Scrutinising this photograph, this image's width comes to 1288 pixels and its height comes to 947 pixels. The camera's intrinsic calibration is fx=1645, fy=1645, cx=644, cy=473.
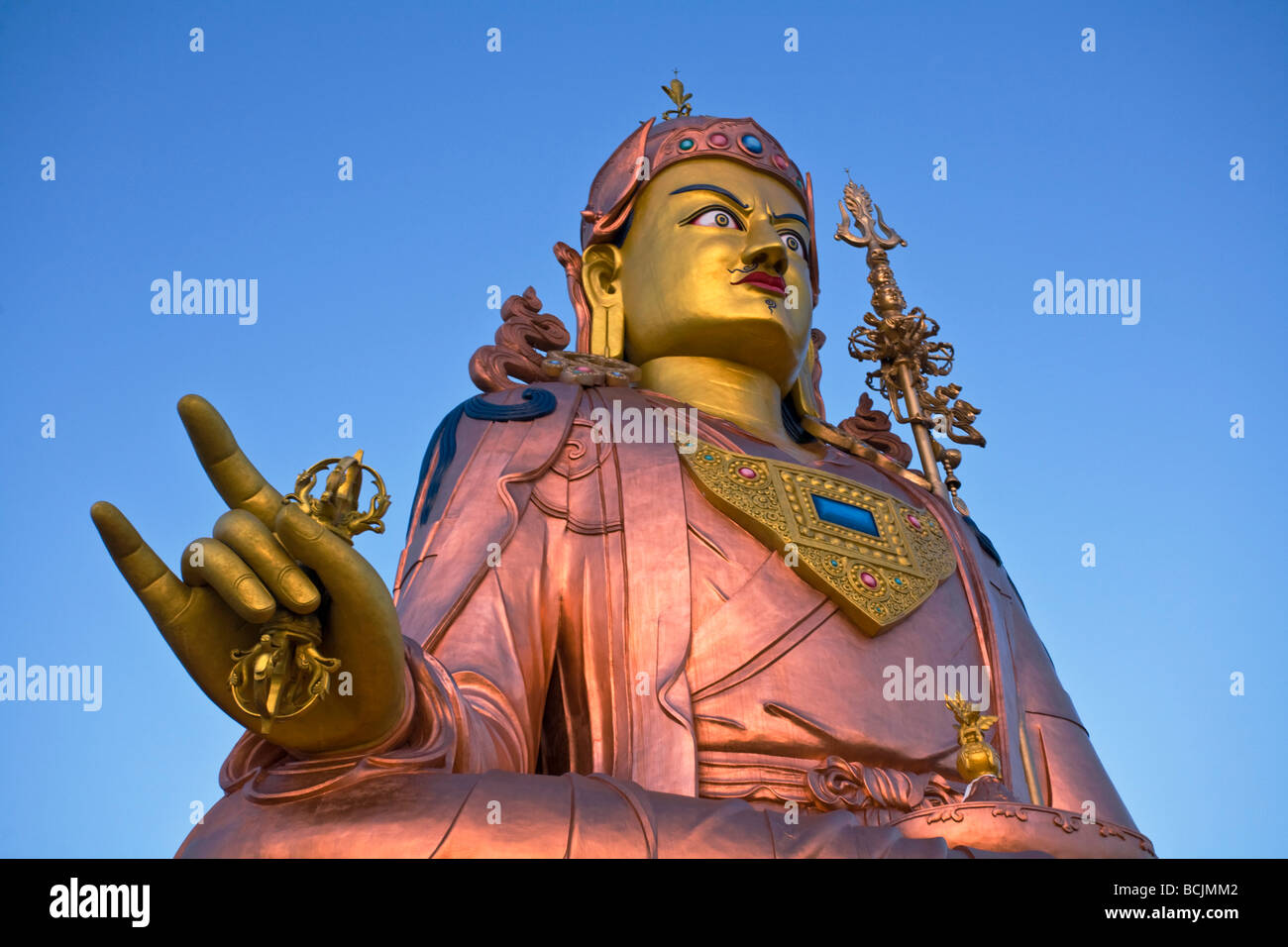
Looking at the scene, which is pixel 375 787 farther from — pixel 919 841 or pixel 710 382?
pixel 710 382

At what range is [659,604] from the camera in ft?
18.1

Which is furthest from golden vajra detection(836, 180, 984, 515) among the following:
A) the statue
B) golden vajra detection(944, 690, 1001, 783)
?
golden vajra detection(944, 690, 1001, 783)

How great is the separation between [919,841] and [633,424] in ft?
7.97

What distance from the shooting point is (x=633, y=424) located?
6180mm

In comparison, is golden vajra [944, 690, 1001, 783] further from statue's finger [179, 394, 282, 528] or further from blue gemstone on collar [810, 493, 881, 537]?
statue's finger [179, 394, 282, 528]

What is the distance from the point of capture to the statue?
3.93m

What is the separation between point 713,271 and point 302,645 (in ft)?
10.4

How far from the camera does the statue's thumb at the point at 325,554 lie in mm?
3715

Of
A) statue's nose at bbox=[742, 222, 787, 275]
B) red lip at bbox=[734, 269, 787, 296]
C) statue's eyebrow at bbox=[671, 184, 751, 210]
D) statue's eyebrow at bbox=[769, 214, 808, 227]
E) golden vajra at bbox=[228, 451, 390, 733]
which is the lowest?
golden vajra at bbox=[228, 451, 390, 733]

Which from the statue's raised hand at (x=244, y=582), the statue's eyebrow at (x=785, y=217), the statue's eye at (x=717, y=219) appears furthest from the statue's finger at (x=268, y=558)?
the statue's eyebrow at (x=785, y=217)

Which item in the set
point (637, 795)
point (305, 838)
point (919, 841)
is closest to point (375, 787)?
point (305, 838)

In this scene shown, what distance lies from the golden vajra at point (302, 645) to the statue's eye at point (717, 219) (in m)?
3.00

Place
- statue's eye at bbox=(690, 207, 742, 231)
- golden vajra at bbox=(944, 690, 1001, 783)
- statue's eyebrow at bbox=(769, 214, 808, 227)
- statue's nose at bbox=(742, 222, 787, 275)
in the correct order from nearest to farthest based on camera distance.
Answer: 1. golden vajra at bbox=(944, 690, 1001, 783)
2. statue's nose at bbox=(742, 222, 787, 275)
3. statue's eye at bbox=(690, 207, 742, 231)
4. statue's eyebrow at bbox=(769, 214, 808, 227)
